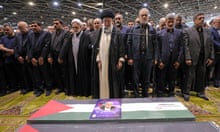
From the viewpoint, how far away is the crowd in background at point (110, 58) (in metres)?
2.94

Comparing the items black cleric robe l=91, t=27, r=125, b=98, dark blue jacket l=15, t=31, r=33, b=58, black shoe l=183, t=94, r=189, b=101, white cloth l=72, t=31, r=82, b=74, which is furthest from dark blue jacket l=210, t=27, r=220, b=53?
dark blue jacket l=15, t=31, r=33, b=58

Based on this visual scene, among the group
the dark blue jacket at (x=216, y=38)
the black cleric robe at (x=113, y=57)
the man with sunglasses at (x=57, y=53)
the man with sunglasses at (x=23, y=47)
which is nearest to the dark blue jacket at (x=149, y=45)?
the black cleric robe at (x=113, y=57)

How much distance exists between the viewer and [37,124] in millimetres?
1172

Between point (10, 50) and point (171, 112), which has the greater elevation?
point (10, 50)

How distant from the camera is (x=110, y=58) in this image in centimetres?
288

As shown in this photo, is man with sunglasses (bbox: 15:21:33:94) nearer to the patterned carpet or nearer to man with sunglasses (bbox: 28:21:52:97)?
man with sunglasses (bbox: 28:21:52:97)

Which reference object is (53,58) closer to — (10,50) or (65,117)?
(10,50)

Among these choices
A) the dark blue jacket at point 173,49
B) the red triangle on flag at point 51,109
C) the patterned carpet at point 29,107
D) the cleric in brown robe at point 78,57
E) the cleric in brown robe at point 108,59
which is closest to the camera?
the red triangle on flag at point 51,109

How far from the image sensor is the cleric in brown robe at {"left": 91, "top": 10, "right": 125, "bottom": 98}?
9.36ft

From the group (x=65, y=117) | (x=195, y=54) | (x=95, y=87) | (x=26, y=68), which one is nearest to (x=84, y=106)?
(x=65, y=117)

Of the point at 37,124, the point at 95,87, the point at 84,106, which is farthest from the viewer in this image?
the point at 95,87

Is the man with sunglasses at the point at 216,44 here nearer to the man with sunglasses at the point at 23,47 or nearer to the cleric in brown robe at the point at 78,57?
the cleric in brown robe at the point at 78,57

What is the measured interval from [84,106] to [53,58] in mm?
2664

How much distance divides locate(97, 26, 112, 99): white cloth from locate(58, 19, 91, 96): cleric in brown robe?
683 mm
